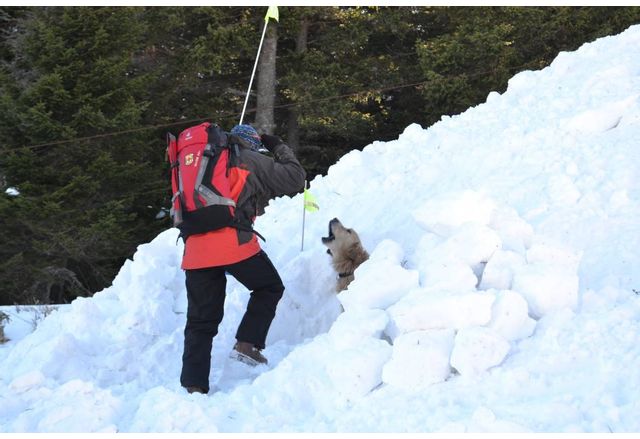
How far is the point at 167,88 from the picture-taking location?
1512cm

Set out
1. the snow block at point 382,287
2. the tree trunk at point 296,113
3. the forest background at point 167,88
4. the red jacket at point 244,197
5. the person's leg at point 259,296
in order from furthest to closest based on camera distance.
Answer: the tree trunk at point 296,113, the forest background at point 167,88, the person's leg at point 259,296, the red jacket at point 244,197, the snow block at point 382,287

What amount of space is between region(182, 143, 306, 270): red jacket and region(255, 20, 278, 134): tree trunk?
10424mm

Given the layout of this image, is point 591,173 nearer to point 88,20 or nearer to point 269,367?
point 269,367

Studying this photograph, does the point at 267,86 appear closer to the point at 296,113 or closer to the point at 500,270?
the point at 296,113

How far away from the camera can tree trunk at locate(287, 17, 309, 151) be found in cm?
1520

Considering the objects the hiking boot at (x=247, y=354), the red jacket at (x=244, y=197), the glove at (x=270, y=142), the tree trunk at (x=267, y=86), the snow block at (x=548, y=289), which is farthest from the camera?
the tree trunk at (x=267, y=86)

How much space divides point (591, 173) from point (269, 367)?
10.2 feet

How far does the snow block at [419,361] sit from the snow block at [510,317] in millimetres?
259

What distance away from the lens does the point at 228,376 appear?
4.66 meters

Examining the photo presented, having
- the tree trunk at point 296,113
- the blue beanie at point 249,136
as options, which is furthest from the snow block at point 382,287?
the tree trunk at point 296,113

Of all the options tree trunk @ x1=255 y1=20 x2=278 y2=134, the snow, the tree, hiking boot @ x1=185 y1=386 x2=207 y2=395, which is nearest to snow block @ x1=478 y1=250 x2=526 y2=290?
the snow

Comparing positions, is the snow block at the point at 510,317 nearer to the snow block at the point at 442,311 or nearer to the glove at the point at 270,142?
the snow block at the point at 442,311

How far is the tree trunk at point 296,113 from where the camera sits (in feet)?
49.9

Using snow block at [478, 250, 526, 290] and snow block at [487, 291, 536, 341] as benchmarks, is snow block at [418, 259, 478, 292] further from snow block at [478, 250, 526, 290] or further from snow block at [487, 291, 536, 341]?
snow block at [487, 291, 536, 341]
